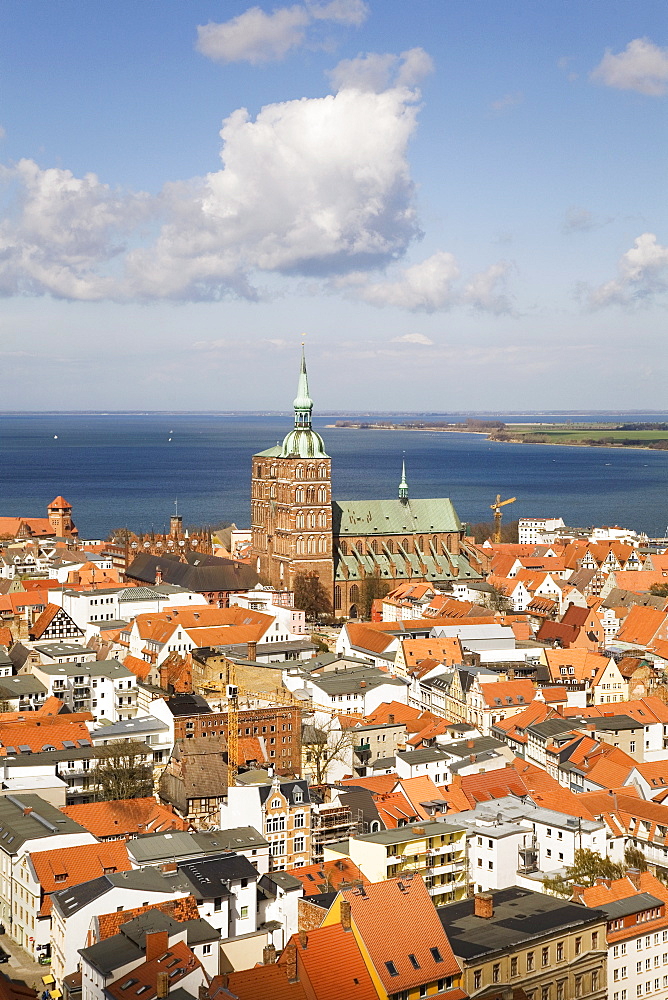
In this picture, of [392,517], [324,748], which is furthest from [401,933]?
[392,517]

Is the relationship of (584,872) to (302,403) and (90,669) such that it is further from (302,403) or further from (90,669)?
(302,403)

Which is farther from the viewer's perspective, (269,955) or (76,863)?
(76,863)

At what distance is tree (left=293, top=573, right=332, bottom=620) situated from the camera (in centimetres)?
8288

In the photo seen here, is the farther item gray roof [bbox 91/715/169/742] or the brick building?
the brick building

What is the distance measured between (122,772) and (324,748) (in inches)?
312

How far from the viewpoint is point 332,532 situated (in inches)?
3457

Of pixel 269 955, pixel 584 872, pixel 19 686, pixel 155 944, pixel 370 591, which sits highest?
pixel 155 944

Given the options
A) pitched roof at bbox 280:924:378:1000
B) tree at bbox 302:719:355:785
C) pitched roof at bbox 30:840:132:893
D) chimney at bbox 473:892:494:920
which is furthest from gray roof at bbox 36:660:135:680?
pitched roof at bbox 280:924:378:1000

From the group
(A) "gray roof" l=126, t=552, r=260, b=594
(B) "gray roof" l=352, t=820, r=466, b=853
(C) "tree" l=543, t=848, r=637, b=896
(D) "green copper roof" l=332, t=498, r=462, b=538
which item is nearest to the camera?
(C) "tree" l=543, t=848, r=637, b=896

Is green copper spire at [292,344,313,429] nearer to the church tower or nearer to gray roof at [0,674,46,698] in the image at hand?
the church tower

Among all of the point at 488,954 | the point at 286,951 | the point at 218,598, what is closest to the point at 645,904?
the point at 488,954

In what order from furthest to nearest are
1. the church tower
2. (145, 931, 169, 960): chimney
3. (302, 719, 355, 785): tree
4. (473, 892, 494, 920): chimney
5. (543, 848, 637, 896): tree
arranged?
the church tower < (302, 719, 355, 785): tree < (543, 848, 637, 896): tree < (473, 892, 494, 920): chimney < (145, 931, 169, 960): chimney

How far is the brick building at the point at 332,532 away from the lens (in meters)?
85.6

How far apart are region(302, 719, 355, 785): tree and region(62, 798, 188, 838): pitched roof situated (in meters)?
7.72
